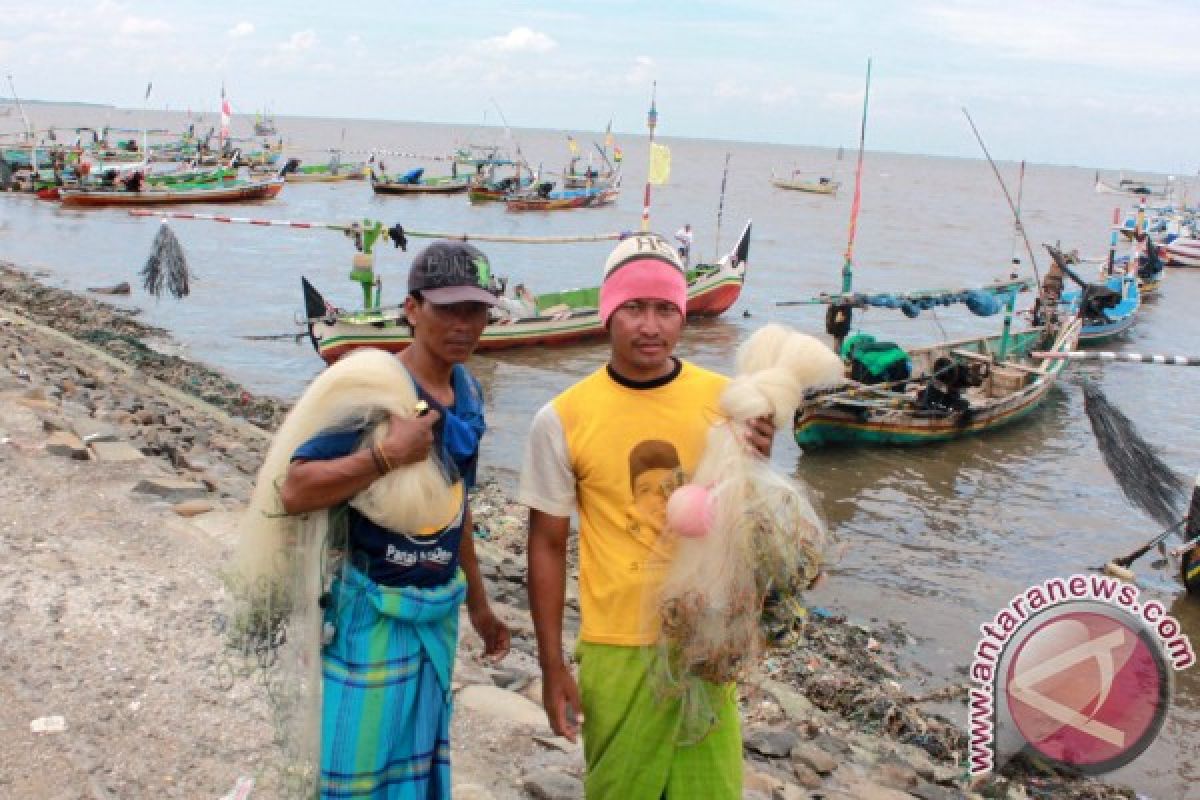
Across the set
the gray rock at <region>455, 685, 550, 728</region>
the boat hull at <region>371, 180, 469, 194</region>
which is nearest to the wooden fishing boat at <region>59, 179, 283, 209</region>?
the boat hull at <region>371, 180, 469, 194</region>

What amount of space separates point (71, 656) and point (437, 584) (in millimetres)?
2530

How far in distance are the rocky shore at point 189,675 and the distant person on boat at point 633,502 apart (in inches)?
13.6

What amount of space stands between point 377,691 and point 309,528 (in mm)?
396

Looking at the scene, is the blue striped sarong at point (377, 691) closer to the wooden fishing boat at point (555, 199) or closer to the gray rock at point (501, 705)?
the gray rock at point (501, 705)

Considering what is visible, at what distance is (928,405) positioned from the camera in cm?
1371

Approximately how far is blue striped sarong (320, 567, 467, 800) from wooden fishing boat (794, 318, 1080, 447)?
31.9 feet

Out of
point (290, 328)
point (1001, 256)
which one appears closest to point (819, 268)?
point (1001, 256)

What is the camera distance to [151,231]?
33.2m

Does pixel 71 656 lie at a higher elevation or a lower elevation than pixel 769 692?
higher

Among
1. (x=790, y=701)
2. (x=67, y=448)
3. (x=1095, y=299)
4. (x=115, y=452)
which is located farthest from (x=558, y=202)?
(x=790, y=701)

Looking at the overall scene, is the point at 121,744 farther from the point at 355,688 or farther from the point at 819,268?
the point at 819,268

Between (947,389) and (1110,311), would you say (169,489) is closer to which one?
(947,389)

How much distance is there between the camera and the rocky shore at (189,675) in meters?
3.54

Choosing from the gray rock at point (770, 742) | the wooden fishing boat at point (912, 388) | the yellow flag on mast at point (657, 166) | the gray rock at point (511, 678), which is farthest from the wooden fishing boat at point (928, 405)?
the gray rock at point (511, 678)
